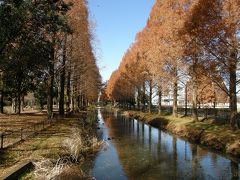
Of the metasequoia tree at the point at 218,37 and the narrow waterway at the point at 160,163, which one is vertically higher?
the metasequoia tree at the point at 218,37

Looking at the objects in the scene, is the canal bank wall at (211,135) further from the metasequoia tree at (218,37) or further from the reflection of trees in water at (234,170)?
the metasequoia tree at (218,37)

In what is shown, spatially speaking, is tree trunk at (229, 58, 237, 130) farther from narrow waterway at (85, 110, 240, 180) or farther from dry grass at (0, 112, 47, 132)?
dry grass at (0, 112, 47, 132)

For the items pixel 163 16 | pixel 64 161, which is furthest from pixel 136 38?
pixel 64 161

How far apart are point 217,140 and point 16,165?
12.9m

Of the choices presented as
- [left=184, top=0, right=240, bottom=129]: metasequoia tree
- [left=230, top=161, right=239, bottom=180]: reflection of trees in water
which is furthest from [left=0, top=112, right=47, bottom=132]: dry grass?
[left=230, top=161, right=239, bottom=180]: reflection of trees in water

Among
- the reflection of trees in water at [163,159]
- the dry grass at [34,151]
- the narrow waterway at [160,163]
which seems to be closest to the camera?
the dry grass at [34,151]

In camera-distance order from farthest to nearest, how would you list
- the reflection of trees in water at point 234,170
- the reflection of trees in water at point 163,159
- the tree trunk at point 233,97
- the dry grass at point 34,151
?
the tree trunk at point 233,97
the reflection of trees in water at point 163,159
the reflection of trees in water at point 234,170
the dry grass at point 34,151

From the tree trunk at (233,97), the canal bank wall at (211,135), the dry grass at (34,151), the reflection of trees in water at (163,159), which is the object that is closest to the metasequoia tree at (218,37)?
the tree trunk at (233,97)

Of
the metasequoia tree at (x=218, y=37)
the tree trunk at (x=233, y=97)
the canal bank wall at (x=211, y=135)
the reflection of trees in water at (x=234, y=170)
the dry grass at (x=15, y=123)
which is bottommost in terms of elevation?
the reflection of trees in water at (x=234, y=170)

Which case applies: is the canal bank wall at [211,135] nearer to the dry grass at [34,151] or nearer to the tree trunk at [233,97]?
the tree trunk at [233,97]

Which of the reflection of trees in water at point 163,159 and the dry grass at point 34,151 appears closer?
the dry grass at point 34,151

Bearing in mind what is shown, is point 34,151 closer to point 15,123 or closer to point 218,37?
point 15,123

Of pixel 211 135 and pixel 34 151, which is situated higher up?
pixel 34 151

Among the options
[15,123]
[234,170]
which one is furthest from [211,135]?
[15,123]
